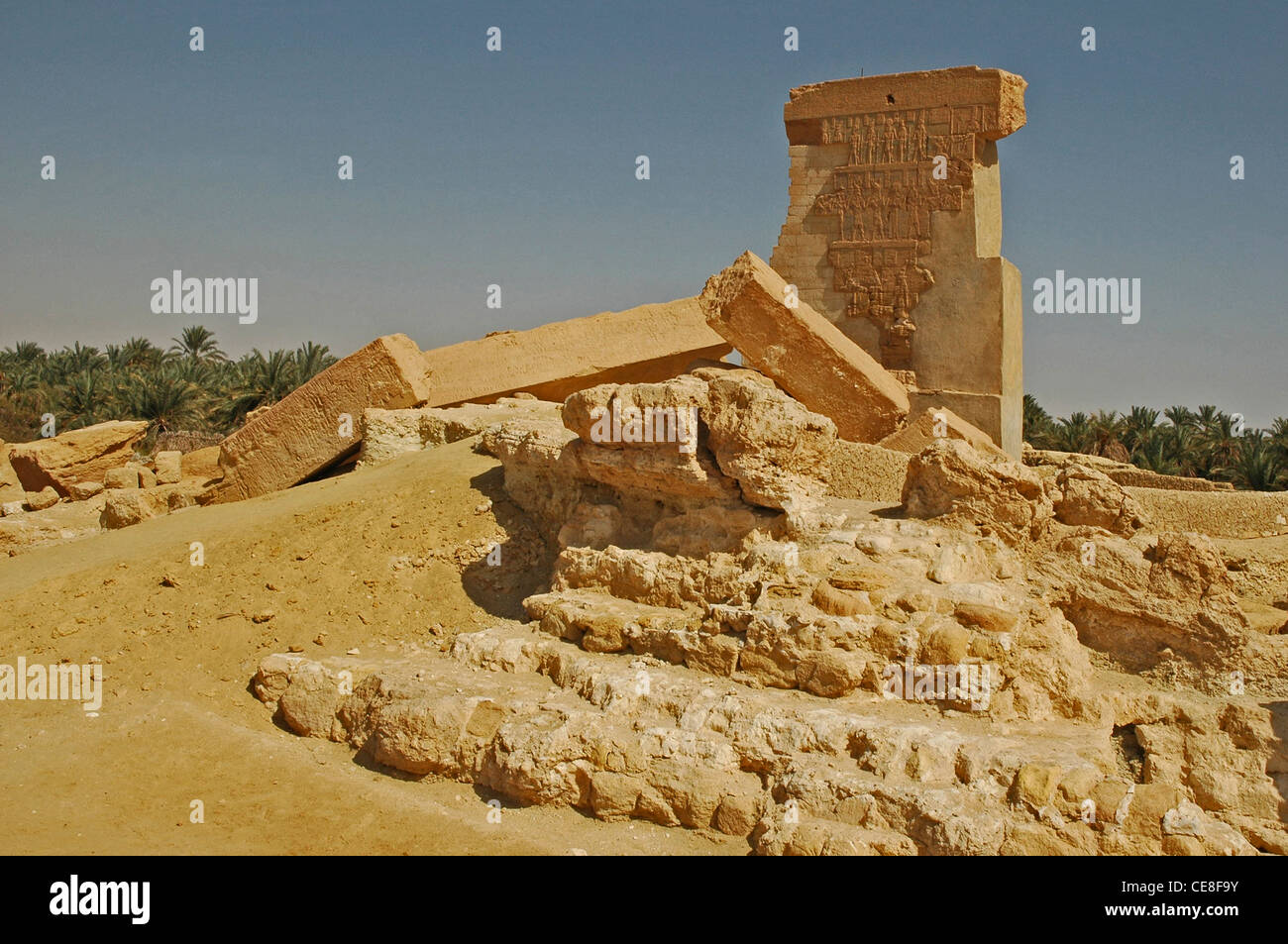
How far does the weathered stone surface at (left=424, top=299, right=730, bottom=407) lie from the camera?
442 inches

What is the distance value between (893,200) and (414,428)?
5.05 meters

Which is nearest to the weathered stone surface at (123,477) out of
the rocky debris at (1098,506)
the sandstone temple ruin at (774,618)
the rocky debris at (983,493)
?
the sandstone temple ruin at (774,618)

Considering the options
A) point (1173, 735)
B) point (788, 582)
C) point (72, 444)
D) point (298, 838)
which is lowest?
point (298, 838)

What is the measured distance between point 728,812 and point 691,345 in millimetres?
7134

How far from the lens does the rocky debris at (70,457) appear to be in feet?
41.4

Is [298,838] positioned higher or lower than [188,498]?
lower

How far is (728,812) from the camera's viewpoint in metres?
4.82

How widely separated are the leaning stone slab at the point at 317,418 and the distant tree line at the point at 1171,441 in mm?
13438

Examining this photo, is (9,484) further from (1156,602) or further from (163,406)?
(1156,602)

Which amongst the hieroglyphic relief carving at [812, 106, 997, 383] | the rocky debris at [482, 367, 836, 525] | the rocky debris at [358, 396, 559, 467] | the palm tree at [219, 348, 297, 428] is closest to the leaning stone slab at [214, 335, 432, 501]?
the rocky debris at [358, 396, 559, 467]

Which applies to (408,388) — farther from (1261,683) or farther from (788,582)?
(1261,683)

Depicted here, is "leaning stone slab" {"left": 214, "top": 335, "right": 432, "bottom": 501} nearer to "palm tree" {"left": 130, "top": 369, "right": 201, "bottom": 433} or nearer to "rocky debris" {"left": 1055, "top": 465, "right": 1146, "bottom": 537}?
"rocky debris" {"left": 1055, "top": 465, "right": 1146, "bottom": 537}

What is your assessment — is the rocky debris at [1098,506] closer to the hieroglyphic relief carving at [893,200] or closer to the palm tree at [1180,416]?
the hieroglyphic relief carving at [893,200]
